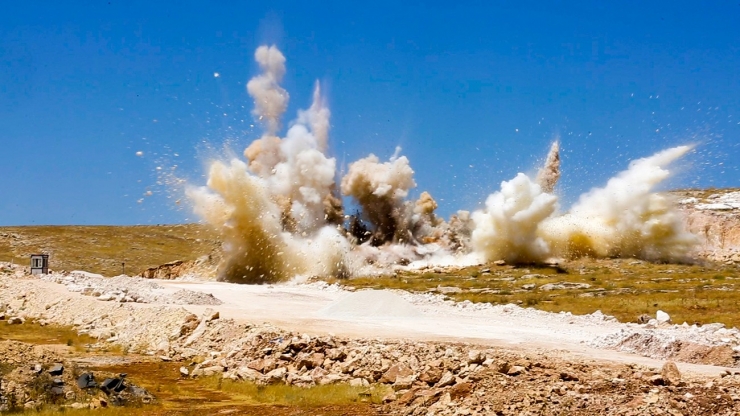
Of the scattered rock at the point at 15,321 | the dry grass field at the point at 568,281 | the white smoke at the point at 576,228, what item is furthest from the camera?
the white smoke at the point at 576,228

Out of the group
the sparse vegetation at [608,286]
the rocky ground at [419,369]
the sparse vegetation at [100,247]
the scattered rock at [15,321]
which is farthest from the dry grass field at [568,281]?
the scattered rock at [15,321]

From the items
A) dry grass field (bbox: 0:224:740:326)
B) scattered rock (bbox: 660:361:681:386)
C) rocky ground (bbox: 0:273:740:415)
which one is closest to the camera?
rocky ground (bbox: 0:273:740:415)

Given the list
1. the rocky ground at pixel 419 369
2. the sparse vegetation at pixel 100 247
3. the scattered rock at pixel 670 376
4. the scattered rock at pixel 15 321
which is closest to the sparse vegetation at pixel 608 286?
the rocky ground at pixel 419 369

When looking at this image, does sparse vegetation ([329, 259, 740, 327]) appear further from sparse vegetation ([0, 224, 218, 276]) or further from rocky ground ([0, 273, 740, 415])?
sparse vegetation ([0, 224, 218, 276])

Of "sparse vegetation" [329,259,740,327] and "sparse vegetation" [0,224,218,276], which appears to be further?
"sparse vegetation" [0,224,218,276]

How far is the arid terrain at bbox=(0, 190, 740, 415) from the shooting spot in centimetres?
1566

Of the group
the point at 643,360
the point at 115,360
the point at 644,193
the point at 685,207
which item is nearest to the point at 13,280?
the point at 115,360

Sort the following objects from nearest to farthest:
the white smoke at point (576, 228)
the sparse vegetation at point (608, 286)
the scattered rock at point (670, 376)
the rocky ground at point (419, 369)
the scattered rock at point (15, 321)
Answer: the rocky ground at point (419, 369), the scattered rock at point (670, 376), the scattered rock at point (15, 321), the sparse vegetation at point (608, 286), the white smoke at point (576, 228)

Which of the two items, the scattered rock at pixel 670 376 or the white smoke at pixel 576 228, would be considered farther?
the white smoke at pixel 576 228

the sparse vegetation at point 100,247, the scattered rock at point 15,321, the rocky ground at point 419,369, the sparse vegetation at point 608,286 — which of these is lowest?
the rocky ground at point 419,369

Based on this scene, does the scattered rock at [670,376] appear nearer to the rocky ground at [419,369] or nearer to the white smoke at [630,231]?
the rocky ground at [419,369]

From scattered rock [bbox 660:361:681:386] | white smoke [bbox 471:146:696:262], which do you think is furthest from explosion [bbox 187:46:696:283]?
scattered rock [bbox 660:361:681:386]

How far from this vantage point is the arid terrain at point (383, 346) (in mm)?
15656

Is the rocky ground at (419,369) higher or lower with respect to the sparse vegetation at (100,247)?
lower
